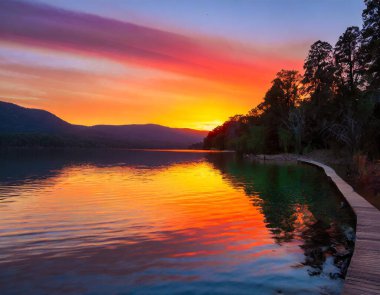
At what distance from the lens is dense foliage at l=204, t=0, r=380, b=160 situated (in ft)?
124

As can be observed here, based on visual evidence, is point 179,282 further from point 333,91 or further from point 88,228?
point 333,91

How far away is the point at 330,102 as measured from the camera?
59.4 m

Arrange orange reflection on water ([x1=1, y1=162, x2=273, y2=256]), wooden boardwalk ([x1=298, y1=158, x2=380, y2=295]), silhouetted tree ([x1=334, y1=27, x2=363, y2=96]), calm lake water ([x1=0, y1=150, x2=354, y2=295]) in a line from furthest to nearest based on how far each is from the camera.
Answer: silhouetted tree ([x1=334, y1=27, x2=363, y2=96])
orange reflection on water ([x1=1, y1=162, x2=273, y2=256])
calm lake water ([x1=0, y1=150, x2=354, y2=295])
wooden boardwalk ([x1=298, y1=158, x2=380, y2=295])

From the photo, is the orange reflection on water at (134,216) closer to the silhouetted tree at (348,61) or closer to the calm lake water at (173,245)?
the calm lake water at (173,245)

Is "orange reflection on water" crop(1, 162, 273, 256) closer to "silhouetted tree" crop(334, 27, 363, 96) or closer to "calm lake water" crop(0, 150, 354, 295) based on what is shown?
"calm lake water" crop(0, 150, 354, 295)

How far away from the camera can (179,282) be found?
702 centimetres

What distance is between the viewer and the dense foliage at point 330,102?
37.7 meters

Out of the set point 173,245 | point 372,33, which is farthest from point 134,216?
point 372,33

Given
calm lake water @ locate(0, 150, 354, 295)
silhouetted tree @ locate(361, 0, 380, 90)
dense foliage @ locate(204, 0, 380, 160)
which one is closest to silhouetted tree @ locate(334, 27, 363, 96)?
dense foliage @ locate(204, 0, 380, 160)

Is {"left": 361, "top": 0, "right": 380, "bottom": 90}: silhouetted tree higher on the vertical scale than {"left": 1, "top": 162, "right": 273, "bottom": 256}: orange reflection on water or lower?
higher

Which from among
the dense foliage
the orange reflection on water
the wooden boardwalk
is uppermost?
the dense foliage

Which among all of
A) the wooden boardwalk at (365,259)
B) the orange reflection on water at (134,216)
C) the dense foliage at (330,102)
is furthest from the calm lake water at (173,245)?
the dense foliage at (330,102)

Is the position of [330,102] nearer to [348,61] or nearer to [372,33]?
[348,61]

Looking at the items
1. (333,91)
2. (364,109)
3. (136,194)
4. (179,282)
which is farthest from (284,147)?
(179,282)
